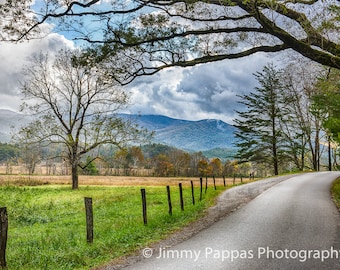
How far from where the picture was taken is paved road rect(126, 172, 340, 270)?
22.6 ft

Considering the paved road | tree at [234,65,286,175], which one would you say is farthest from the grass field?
tree at [234,65,286,175]

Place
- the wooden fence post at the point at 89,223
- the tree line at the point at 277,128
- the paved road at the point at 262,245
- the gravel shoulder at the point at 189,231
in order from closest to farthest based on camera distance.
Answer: the paved road at the point at 262,245, the gravel shoulder at the point at 189,231, the wooden fence post at the point at 89,223, the tree line at the point at 277,128

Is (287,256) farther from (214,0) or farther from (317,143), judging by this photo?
(317,143)

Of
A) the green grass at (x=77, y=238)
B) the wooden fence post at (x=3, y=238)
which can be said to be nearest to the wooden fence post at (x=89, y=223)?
the green grass at (x=77, y=238)

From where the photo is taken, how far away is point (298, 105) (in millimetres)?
43906

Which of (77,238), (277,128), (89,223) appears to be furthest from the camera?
(277,128)

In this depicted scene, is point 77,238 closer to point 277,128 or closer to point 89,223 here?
point 89,223

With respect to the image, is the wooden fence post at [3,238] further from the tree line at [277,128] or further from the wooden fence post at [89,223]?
the tree line at [277,128]

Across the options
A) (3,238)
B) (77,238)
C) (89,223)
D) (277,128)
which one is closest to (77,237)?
(77,238)

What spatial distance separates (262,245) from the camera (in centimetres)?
819

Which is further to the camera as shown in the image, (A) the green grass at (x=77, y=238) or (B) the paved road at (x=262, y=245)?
(A) the green grass at (x=77, y=238)

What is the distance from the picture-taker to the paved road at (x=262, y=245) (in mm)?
6887

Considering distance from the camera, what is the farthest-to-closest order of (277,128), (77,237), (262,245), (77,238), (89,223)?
1. (277,128)
2. (77,237)
3. (77,238)
4. (89,223)
5. (262,245)

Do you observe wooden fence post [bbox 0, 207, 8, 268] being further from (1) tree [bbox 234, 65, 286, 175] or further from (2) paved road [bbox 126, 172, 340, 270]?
(1) tree [bbox 234, 65, 286, 175]
